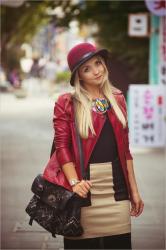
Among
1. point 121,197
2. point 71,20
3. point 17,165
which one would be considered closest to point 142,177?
point 17,165

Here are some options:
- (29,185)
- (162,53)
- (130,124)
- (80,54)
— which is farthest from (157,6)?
(80,54)

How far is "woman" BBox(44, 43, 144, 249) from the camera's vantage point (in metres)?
3.72

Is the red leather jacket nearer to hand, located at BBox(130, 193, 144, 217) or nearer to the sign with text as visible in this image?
hand, located at BBox(130, 193, 144, 217)

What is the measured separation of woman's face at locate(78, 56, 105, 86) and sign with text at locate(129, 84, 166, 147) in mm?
8481

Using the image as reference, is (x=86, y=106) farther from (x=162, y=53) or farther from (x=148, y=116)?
(x=162, y=53)

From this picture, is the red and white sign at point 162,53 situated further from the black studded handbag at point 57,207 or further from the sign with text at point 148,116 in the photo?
the black studded handbag at point 57,207

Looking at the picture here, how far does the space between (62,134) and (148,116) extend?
8.74m

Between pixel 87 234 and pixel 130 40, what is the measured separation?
11.6 meters

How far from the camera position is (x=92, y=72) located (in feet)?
12.5

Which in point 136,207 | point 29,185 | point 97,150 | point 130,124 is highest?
point 97,150

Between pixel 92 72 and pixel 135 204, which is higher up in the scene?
pixel 92 72

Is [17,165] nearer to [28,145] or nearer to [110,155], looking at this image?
[28,145]

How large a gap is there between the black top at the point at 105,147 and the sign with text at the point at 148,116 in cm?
859

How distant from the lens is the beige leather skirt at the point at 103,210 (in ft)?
12.2
